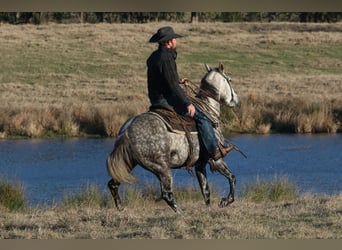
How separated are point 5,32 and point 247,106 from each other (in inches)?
1072

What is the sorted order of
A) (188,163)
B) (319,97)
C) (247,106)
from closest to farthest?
(188,163) < (247,106) < (319,97)

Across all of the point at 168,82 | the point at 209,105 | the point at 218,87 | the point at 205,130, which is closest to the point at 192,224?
the point at 168,82

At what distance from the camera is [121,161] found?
28.8 feet

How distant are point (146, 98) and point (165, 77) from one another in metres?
19.9

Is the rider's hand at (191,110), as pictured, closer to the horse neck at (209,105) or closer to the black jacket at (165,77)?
the black jacket at (165,77)

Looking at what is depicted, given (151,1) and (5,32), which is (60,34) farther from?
(151,1)

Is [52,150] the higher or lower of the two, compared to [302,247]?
lower

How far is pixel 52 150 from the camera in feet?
72.3

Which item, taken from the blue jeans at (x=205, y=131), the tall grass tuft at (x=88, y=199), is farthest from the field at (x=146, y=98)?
the blue jeans at (x=205, y=131)

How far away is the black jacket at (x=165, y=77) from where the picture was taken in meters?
8.23

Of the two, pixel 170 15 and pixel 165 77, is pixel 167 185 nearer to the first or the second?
pixel 165 77

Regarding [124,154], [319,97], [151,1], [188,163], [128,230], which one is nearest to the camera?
[151,1]

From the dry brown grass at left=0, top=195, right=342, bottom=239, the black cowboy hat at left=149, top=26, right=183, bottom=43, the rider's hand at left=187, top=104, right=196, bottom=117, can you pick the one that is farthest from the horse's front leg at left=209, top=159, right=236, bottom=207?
the black cowboy hat at left=149, top=26, right=183, bottom=43

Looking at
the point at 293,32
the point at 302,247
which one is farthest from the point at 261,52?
the point at 302,247
